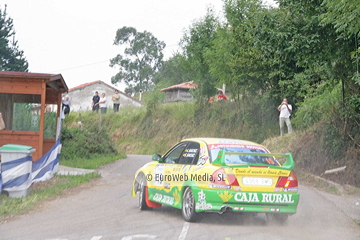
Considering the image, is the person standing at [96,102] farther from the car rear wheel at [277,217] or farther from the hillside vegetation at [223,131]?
the car rear wheel at [277,217]

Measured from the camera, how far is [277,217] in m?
9.07

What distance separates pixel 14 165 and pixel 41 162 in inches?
98.6

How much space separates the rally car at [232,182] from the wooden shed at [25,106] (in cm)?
908

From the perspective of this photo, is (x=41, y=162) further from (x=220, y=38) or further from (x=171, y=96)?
(x=171, y=96)

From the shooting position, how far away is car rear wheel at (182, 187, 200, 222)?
8.64m

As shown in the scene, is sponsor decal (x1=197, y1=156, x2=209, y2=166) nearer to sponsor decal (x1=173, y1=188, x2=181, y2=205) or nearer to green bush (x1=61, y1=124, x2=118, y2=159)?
sponsor decal (x1=173, y1=188, x2=181, y2=205)

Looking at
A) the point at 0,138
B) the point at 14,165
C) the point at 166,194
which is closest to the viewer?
the point at 166,194

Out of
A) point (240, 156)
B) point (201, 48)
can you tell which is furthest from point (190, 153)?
point (201, 48)

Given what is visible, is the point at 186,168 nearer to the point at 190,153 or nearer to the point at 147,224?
the point at 190,153

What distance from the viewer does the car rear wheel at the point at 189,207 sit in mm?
8641

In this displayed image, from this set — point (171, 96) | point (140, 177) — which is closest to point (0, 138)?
point (140, 177)

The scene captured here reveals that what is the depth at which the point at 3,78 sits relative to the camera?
56.5 feet

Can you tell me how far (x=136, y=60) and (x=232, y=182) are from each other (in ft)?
232

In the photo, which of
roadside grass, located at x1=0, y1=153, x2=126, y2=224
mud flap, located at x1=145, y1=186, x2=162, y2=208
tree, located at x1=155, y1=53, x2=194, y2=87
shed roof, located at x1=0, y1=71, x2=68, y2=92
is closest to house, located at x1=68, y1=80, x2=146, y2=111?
tree, located at x1=155, y1=53, x2=194, y2=87
